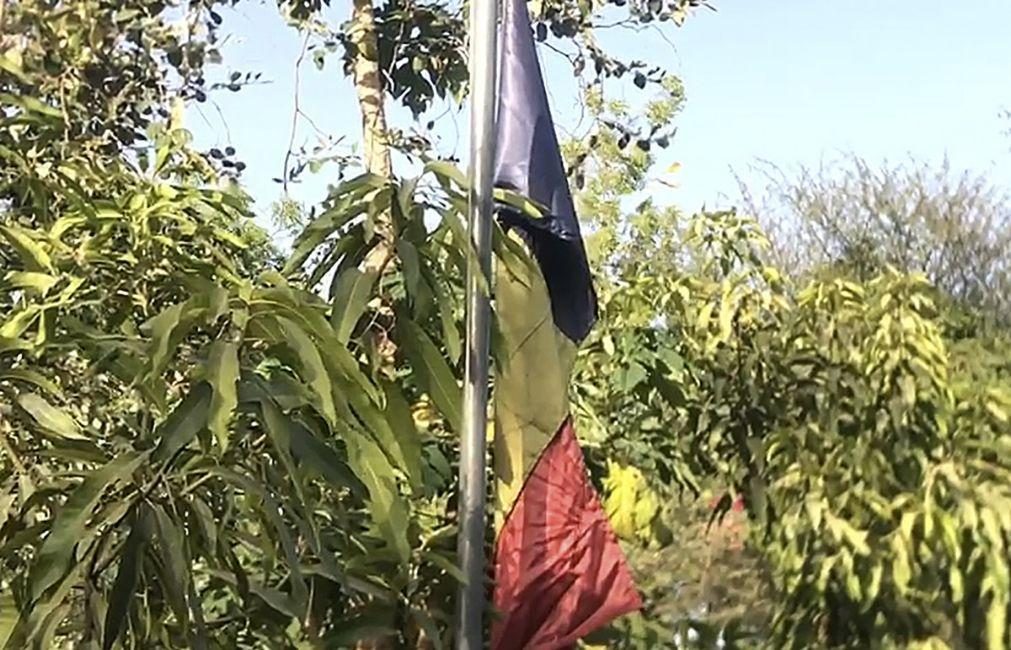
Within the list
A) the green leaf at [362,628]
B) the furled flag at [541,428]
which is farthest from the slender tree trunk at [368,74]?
the green leaf at [362,628]

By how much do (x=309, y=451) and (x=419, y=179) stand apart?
1.78 ft

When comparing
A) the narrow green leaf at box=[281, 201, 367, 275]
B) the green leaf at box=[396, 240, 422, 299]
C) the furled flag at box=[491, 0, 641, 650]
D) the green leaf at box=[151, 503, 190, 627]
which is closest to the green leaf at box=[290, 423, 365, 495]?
the green leaf at box=[151, 503, 190, 627]

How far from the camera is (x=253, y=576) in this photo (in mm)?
2418

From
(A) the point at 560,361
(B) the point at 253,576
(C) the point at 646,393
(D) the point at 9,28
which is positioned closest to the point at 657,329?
(C) the point at 646,393

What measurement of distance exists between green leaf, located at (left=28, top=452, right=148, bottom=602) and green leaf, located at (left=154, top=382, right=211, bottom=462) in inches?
2.2

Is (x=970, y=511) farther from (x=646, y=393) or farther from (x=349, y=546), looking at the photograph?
(x=349, y=546)

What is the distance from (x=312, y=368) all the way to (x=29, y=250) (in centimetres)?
65

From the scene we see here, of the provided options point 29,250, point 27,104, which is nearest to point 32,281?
point 29,250

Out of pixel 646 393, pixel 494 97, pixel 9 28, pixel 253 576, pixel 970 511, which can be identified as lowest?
pixel 253 576

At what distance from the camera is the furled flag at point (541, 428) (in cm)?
245

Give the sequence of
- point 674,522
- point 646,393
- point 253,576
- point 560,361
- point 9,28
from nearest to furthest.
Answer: point 253,576
point 560,361
point 646,393
point 674,522
point 9,28

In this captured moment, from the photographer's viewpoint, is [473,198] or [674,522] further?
[674,522]

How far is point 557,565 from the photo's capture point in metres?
2.48

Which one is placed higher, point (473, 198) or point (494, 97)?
point (494, 97)
